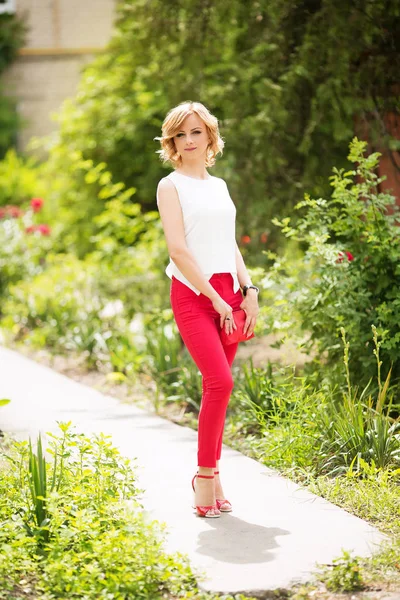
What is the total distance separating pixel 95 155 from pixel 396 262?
817cm

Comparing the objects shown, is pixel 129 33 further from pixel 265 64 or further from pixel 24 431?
pixel 24 431

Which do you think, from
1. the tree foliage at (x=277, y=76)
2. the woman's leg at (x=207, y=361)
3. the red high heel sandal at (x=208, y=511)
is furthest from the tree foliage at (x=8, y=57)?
the red high heel sandal at (x=208, y=511)

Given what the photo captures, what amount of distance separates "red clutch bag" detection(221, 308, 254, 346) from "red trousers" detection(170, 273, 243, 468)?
0.03 meters

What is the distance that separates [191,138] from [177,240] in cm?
50

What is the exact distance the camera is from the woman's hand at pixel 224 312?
13.4ft

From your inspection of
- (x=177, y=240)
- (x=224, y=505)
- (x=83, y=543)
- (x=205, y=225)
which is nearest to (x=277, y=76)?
(x=205, y=225)

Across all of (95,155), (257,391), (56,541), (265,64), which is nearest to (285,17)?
(265,64)

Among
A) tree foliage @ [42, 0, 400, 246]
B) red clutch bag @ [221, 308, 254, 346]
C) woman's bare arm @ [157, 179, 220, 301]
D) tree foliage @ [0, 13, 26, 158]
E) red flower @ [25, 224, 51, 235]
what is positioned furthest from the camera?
tree foliage @ [0, 13, 26, 158]

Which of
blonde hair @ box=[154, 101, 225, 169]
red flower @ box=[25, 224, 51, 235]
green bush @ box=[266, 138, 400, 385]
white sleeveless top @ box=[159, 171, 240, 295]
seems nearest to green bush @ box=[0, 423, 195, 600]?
white sleeveless top @ box=[159, 171, 240, 295]

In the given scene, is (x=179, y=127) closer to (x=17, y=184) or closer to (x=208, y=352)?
(x=208, y=352)

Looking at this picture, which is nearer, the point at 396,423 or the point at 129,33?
the point at 396,423

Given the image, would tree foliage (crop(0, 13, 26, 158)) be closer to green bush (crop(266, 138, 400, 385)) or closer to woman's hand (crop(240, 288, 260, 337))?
green bush (crop(266, 138, 400, 385))

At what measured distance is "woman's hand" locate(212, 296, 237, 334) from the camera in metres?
4.10

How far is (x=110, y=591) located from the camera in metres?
3.38
